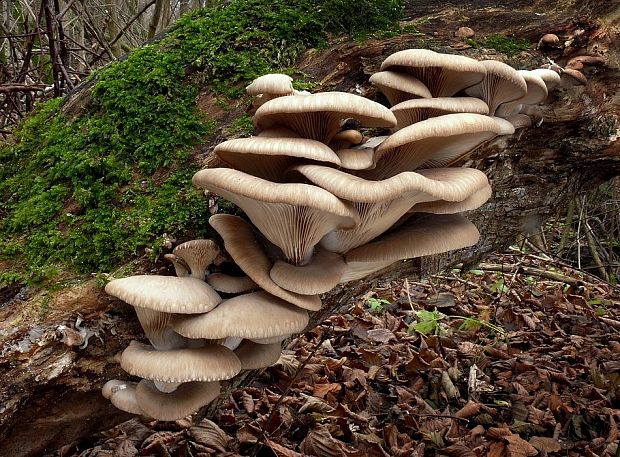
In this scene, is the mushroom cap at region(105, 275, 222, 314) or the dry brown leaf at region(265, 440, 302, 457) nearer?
the mushroom cap at region(105, 275, 222, 314)

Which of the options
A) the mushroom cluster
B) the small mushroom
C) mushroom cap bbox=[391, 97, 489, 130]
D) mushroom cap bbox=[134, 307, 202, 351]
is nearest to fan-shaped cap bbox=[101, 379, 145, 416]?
the mushroom cluster

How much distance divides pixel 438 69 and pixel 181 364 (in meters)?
1.60

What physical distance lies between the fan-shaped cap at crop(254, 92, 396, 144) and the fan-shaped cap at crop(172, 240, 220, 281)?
52 cm

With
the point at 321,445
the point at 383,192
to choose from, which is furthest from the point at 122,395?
the point at 321,445

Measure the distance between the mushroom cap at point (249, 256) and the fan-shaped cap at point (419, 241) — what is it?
295 mm

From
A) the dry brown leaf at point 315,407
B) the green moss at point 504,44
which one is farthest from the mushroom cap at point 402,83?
the dry brown leaf at point 315,407

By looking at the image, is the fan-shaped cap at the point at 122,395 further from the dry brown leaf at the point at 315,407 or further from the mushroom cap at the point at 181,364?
the dry brown leaf at the point at 315,407

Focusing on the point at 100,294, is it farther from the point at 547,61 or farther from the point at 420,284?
the point at 420,284

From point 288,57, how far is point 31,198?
1.42m

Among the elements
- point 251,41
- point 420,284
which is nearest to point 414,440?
point 251,41

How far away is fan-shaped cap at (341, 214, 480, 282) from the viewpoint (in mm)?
1994

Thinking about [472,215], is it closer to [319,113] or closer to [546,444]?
[319,113]

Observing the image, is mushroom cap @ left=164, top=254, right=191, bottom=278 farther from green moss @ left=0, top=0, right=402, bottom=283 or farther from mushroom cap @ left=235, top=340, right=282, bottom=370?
mushroom cap @ left=235, top=340, right=282, bottom=370

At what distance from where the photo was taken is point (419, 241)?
2021 millimetres
